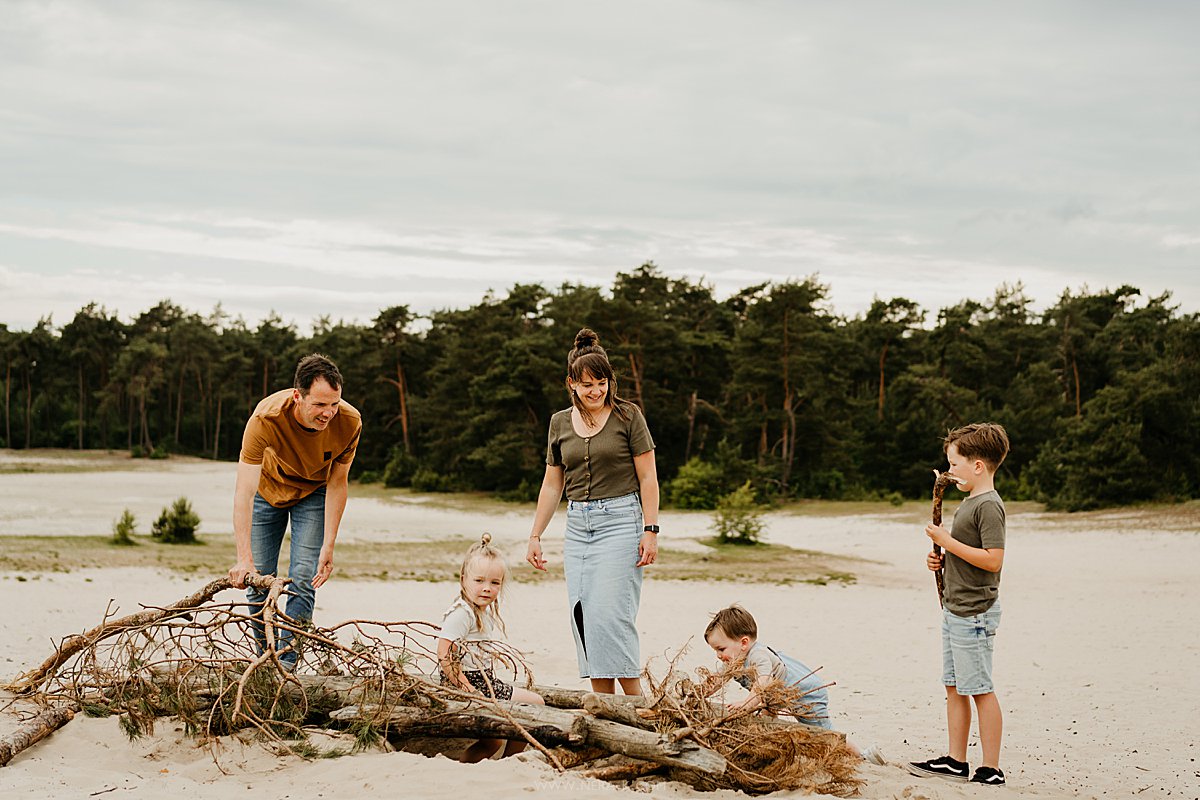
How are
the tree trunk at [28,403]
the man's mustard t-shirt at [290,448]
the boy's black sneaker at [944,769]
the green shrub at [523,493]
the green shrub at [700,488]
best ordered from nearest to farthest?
the boy's black sneaker at [944,769]
the man's mustard t-shirt at [290,448]
the green shrub at [700,488]
the green shrub at [523,493]
the tree trunk at [28,403]

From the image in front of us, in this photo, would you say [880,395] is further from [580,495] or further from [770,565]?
[580,495]

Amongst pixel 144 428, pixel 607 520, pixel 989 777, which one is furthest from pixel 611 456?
pixel 144 428

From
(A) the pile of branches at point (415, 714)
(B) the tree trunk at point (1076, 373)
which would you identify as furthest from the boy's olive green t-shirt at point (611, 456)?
(B) the tree trunk at point (1076, 373)

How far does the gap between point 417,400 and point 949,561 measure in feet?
158

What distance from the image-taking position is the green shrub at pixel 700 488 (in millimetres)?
35938

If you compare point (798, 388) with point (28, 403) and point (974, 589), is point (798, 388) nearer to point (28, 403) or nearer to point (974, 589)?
Answer: point (974, 589)

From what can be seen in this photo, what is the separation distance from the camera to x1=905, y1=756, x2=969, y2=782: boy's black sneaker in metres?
5.30

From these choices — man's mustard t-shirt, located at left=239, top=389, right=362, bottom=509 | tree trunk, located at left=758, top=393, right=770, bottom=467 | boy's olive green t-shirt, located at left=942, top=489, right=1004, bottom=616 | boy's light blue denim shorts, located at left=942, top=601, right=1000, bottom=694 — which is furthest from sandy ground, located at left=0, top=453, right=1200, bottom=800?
tree trunk, located at left=758, top=393, right=770, bottom=467

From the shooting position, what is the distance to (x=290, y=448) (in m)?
5.77

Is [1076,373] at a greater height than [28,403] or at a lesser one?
greater

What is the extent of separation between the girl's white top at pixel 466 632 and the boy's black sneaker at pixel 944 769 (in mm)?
2309

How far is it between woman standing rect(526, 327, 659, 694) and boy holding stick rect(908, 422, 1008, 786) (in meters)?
1.49

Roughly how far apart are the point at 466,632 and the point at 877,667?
525cm

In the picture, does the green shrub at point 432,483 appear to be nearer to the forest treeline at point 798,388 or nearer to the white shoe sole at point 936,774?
the forest treeline at point 798,388
